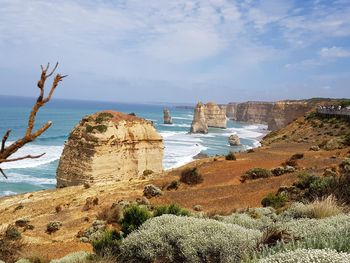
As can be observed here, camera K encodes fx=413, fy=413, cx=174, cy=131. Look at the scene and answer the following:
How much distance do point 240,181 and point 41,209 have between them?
10.6 m

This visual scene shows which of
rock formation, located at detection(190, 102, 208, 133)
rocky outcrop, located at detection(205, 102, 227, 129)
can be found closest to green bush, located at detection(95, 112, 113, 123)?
rock formation, located at detection(190, 102, 208, 133)

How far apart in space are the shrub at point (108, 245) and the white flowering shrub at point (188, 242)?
1.17 ft

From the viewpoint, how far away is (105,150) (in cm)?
3269

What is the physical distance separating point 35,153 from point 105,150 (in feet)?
101

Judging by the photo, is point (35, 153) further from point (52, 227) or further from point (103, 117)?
point (52, 227)

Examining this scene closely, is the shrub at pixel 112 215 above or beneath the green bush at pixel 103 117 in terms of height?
beneath

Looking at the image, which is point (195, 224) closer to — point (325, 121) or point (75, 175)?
point (75, 175)

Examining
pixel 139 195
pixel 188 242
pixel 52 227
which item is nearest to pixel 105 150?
pixel 139 195

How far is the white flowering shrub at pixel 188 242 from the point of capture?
22.7 ft

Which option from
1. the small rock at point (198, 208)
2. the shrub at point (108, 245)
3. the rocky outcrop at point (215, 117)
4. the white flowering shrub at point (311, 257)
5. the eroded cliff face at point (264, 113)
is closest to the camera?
the white flowering shrub at point (311, 257)

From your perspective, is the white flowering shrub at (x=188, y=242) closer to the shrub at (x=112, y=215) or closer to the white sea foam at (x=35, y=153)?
the shrub at (x=112, y=215)

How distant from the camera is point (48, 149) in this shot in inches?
2606

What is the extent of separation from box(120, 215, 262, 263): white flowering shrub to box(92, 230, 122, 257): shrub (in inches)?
14.0

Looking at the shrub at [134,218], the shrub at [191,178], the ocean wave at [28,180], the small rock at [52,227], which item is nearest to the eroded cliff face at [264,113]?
the ocean wave at [28,180]
